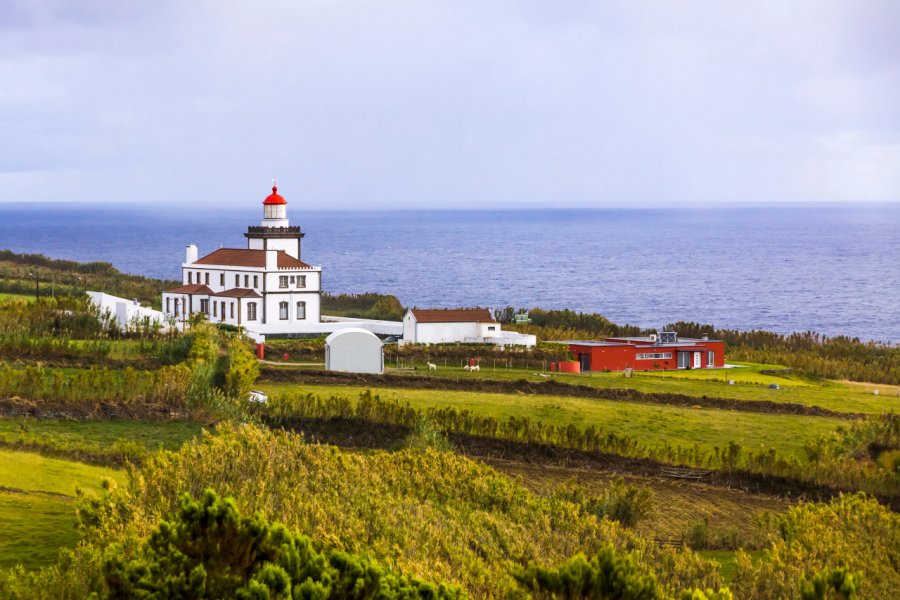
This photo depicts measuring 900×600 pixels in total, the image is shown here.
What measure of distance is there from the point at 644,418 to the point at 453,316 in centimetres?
1705

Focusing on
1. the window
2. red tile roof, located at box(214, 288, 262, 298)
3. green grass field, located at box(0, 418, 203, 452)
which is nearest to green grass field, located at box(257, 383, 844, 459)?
green grass field, located at box(0, 418, 203, 452)

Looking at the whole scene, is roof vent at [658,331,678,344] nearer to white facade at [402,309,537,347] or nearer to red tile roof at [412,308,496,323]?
white facade at [402,309,537,347]

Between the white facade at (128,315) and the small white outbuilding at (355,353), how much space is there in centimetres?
774

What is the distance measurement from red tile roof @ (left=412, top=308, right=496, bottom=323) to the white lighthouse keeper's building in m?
4.83

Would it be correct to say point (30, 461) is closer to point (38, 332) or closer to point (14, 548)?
point (14, 548)

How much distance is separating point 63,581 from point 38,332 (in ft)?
99.9

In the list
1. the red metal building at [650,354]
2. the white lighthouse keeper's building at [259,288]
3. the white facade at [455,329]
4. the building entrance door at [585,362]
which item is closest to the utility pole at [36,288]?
the white lighthouse keeper's building at [259,288]

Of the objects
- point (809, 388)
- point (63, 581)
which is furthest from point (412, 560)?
point (809, 388)

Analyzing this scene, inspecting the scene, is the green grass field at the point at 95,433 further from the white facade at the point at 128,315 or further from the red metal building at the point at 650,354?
the red metal building at the point at 650,354

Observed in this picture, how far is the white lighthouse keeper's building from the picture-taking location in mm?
52500

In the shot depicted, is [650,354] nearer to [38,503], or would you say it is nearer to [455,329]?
[455,329]

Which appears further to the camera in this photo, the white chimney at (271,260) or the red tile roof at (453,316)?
the white chimney at (271,260)

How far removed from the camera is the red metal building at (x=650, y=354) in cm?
4497

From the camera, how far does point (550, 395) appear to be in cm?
3728
